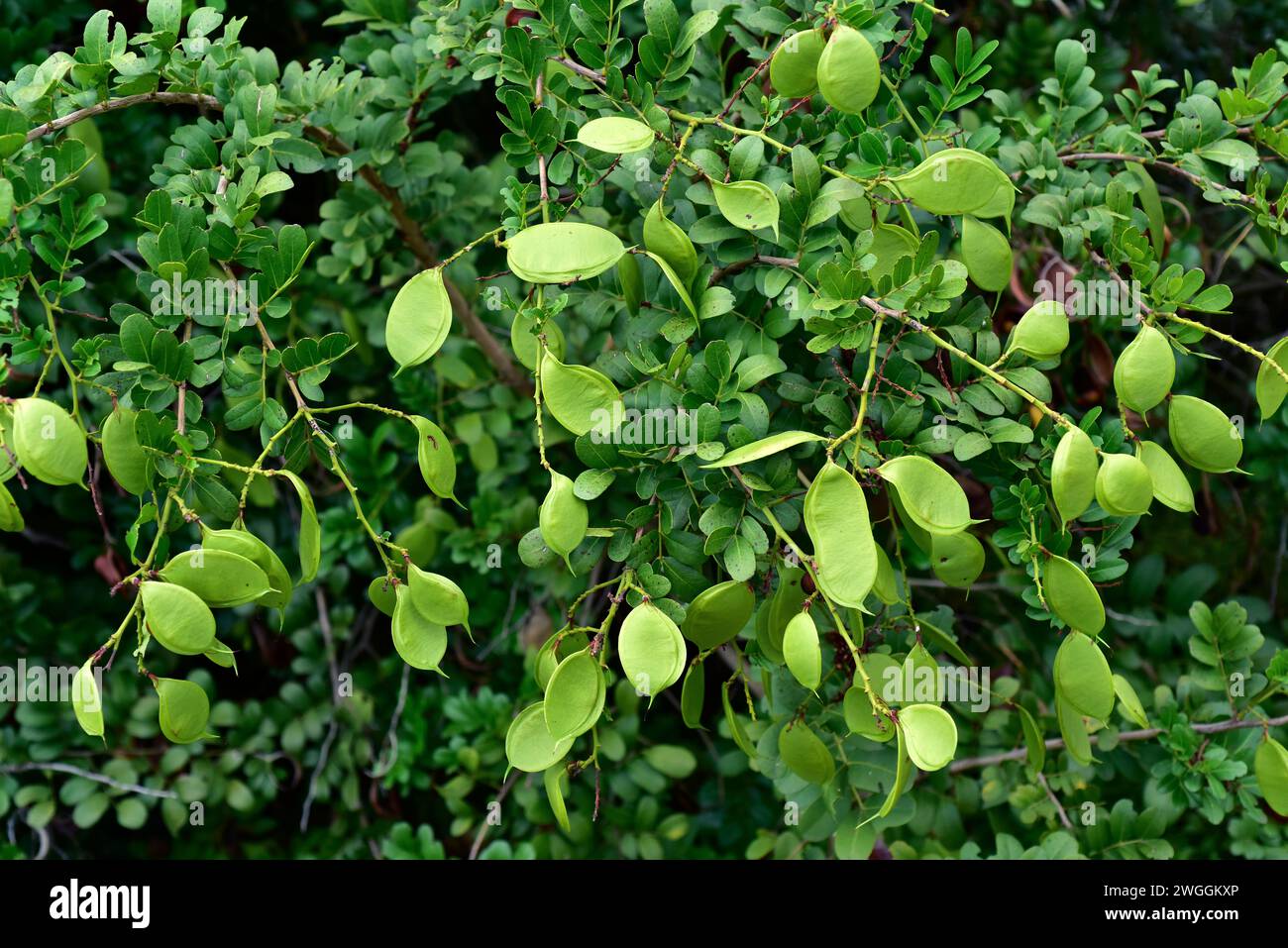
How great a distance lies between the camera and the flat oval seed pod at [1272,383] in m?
1.04

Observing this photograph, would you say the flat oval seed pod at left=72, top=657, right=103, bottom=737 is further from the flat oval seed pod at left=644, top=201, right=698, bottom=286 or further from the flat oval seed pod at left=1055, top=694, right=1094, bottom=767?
the flat oval seed pod at left=1055, top=694, right=1094, bottom=767

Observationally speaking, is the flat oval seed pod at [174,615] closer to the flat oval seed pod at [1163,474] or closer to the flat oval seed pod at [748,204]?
the flat oval seed pod at [748,204]

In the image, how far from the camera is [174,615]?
92 cm

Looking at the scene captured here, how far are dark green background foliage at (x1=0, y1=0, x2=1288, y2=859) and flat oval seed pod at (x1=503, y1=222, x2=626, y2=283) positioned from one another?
0.14ft

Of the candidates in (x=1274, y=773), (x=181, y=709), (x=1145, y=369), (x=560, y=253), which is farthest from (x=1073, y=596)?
(x=181, y=709)

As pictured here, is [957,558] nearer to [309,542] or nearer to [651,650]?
[651,650]

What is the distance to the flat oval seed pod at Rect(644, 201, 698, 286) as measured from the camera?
102cm

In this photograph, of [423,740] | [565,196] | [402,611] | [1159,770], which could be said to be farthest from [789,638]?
[423,740]

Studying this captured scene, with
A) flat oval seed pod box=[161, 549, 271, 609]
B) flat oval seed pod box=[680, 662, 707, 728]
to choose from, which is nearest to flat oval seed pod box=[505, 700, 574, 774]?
flat oval seed pod box=[680, 662, 707, 728]

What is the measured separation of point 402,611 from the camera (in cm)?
104

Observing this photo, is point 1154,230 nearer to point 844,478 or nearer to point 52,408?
point 844,478

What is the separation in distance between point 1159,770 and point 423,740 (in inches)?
41.7

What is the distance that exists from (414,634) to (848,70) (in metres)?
0.63

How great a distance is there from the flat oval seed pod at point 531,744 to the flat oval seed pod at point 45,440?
44 cm
